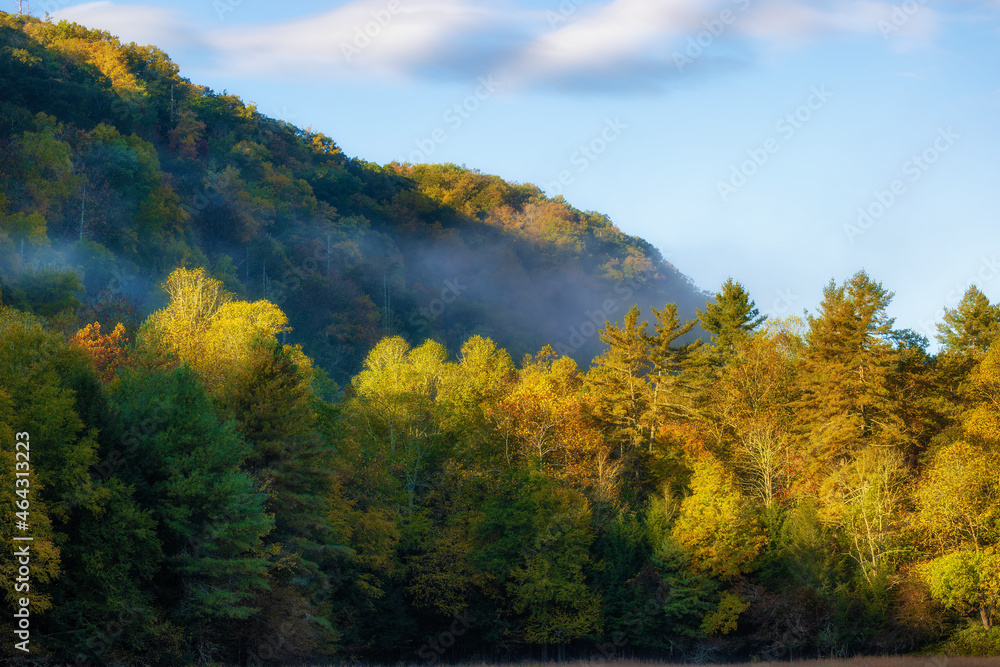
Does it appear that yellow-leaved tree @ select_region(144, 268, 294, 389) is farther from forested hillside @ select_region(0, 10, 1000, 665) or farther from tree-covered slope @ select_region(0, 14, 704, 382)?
tree-covered slope @ select_region(0, 14, 704, 382)

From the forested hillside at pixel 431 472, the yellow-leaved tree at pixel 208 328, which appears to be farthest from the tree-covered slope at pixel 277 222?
the yellow-leaved tree at pixel 208 328

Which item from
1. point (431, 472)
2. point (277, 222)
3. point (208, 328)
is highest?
point (277, 222)

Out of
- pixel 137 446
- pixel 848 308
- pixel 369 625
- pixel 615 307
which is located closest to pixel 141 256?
pixel 369 625

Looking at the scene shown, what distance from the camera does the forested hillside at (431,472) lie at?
1296 inches

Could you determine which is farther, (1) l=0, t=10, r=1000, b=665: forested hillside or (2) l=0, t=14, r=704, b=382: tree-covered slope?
(2) l=0, t=14, r=704, b=382: tree-covered slope

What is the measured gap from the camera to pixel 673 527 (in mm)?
51875

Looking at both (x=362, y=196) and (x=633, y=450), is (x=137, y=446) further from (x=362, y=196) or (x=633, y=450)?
(x=362, y=196)

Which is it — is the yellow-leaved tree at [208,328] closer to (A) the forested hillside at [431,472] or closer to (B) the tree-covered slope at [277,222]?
(A) the forested hillside at [431,472]

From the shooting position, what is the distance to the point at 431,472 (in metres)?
58.4

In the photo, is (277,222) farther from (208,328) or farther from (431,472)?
(431,472)

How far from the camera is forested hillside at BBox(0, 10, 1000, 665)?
3291cm

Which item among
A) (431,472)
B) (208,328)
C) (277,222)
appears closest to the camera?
(208,328)

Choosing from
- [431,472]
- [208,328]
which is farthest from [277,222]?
[431,472]

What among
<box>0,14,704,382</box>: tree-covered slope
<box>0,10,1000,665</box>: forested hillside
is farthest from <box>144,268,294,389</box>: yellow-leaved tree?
<box>0,14,704,382</box>: tree-covered slope
